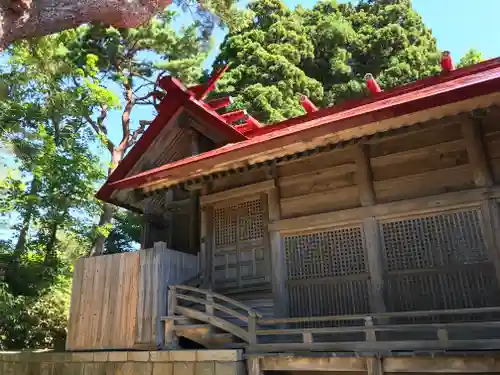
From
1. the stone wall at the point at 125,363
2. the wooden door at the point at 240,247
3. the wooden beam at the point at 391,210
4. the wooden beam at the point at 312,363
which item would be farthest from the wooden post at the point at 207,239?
the wooden beam at the point at 312,363

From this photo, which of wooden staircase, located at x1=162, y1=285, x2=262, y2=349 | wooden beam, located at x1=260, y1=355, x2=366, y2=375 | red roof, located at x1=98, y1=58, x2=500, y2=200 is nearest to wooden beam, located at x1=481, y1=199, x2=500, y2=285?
red roof, located at x1=98, y1=58, x2=500, y2=200

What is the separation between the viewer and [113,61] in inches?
885

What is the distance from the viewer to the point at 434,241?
245 inches

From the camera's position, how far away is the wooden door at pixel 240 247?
7.62m

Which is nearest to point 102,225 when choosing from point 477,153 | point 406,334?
point 406,334

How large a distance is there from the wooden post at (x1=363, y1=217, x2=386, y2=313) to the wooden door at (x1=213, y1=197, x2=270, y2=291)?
1.84 metres

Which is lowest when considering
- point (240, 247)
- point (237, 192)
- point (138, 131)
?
point (240, 247)

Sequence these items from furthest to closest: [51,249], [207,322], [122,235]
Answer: [122,235]
[51,249]
[207,322]

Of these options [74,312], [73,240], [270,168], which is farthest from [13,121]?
[270,168]

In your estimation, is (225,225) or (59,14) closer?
(59,14)

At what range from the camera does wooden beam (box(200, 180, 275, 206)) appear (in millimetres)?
7746

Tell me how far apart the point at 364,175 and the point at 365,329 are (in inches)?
100

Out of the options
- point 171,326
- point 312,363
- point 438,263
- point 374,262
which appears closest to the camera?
point 312,363

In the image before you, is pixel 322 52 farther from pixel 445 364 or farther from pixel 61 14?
pixel 445 364
